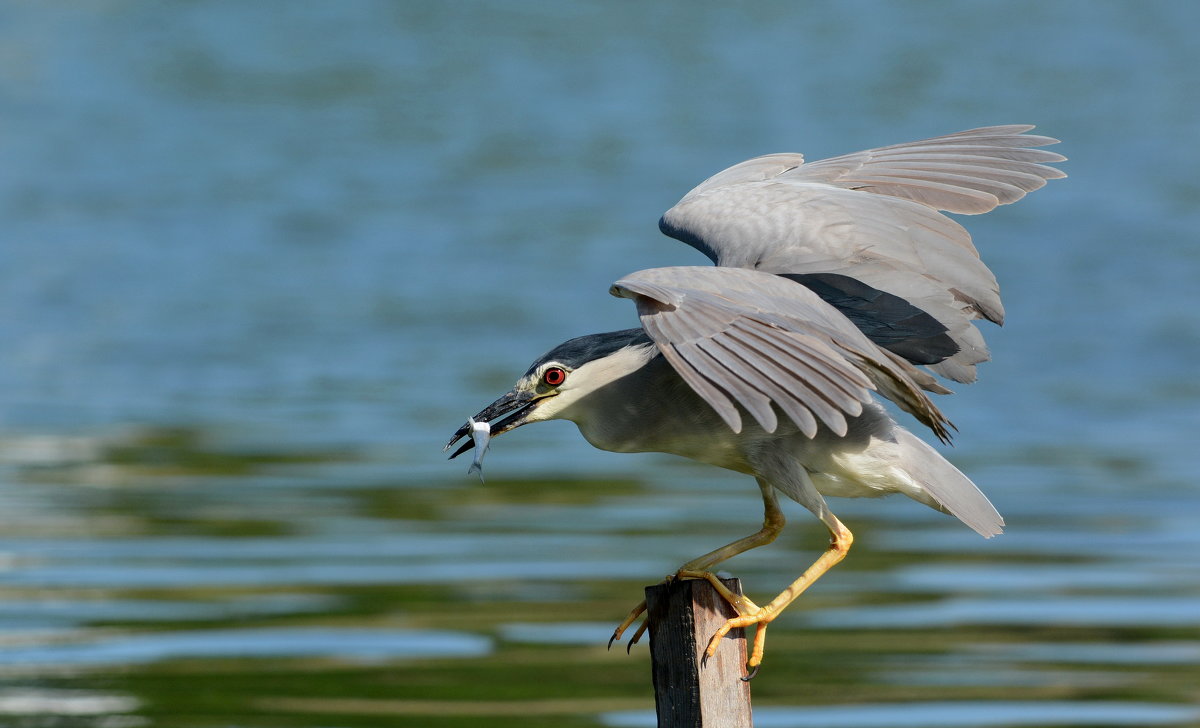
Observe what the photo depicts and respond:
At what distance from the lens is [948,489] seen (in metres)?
5.00

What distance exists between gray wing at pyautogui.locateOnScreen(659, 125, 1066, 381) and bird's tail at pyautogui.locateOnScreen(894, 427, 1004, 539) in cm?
38

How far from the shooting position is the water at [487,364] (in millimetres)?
9484

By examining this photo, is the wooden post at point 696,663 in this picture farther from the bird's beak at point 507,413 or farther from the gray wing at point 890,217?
the gray wing at point 890,217

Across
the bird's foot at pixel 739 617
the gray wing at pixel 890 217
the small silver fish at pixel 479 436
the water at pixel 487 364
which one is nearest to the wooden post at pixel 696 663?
the bird's foot at pixel 739 617

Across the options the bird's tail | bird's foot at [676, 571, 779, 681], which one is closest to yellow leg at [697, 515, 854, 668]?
bird's foot at [676, 571, 779, 681]

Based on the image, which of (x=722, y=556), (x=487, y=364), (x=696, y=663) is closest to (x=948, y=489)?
(x=722, y=556)

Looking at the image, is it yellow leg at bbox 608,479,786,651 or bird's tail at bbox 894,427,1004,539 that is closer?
yellow leg at bbox 608,479,786,651

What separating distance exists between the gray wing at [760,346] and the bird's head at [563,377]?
0.42 meters

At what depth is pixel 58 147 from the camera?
30984mm

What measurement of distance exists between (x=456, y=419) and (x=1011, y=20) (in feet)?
76.7

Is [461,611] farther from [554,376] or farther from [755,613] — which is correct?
[755,613]

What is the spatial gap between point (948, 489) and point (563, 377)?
42.9 inches

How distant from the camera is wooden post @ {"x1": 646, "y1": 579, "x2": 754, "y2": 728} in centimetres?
469

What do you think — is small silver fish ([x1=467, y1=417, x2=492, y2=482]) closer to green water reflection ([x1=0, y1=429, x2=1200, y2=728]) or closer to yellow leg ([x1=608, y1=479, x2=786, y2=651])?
yellow leg ([x1=608, y1=479, x2=786, y2=651])
